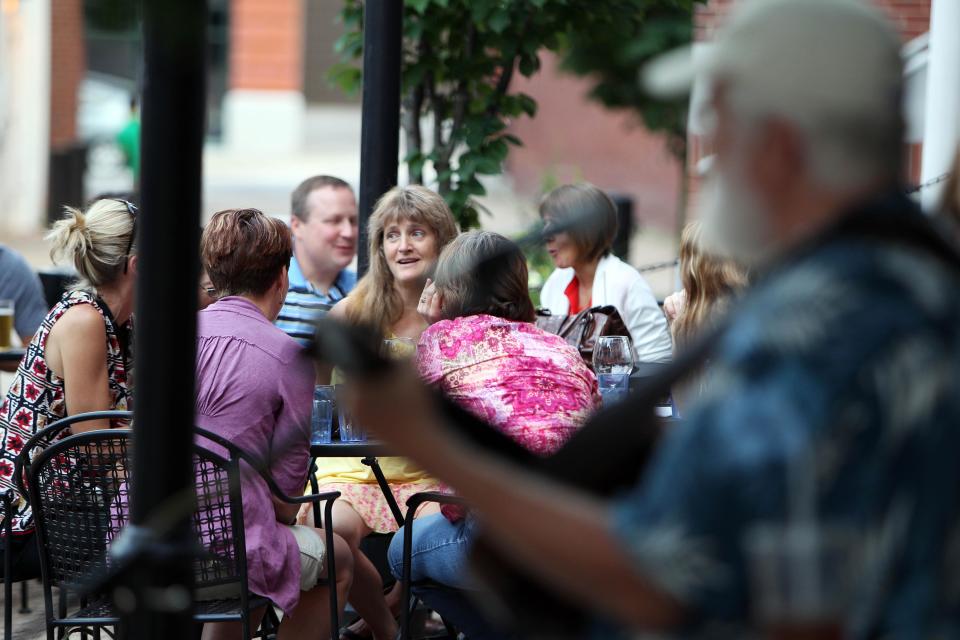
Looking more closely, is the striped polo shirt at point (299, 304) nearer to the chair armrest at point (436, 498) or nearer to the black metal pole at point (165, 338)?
the chair armrest at point (436, 498)

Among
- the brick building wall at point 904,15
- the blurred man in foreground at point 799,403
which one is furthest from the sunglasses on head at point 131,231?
the brick building wall at point 904,15

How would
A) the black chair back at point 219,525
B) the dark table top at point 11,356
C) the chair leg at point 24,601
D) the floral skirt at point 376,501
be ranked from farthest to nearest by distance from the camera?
the dark table top at point 11,356 < the chair leg at point 24,601 < the floral skirt at point 376,501 < the black chair back at point 219,525

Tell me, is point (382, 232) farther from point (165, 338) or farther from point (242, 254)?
point (165, 338)

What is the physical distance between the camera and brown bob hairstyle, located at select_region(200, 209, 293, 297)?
3.80 m

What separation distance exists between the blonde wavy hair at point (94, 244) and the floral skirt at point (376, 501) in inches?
39.7

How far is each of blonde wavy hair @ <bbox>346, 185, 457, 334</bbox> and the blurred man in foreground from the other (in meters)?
3.25

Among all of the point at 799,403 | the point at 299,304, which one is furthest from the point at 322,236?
the point at 799,403

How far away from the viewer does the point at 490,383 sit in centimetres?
347

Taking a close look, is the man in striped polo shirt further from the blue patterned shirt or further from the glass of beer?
the blue patterned shirt

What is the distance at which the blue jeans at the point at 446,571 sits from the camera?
11.6 feet

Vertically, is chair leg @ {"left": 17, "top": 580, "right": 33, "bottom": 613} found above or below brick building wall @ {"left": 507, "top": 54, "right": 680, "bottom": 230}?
below

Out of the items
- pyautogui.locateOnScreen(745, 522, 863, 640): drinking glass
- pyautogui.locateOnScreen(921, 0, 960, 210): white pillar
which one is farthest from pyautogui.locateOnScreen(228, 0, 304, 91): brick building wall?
pyautogui.locateOnScreen(745, 522, 863, 640): drinking glass

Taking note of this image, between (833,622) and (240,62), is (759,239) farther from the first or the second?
(240,62)

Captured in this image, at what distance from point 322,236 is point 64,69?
16344 millimetres
